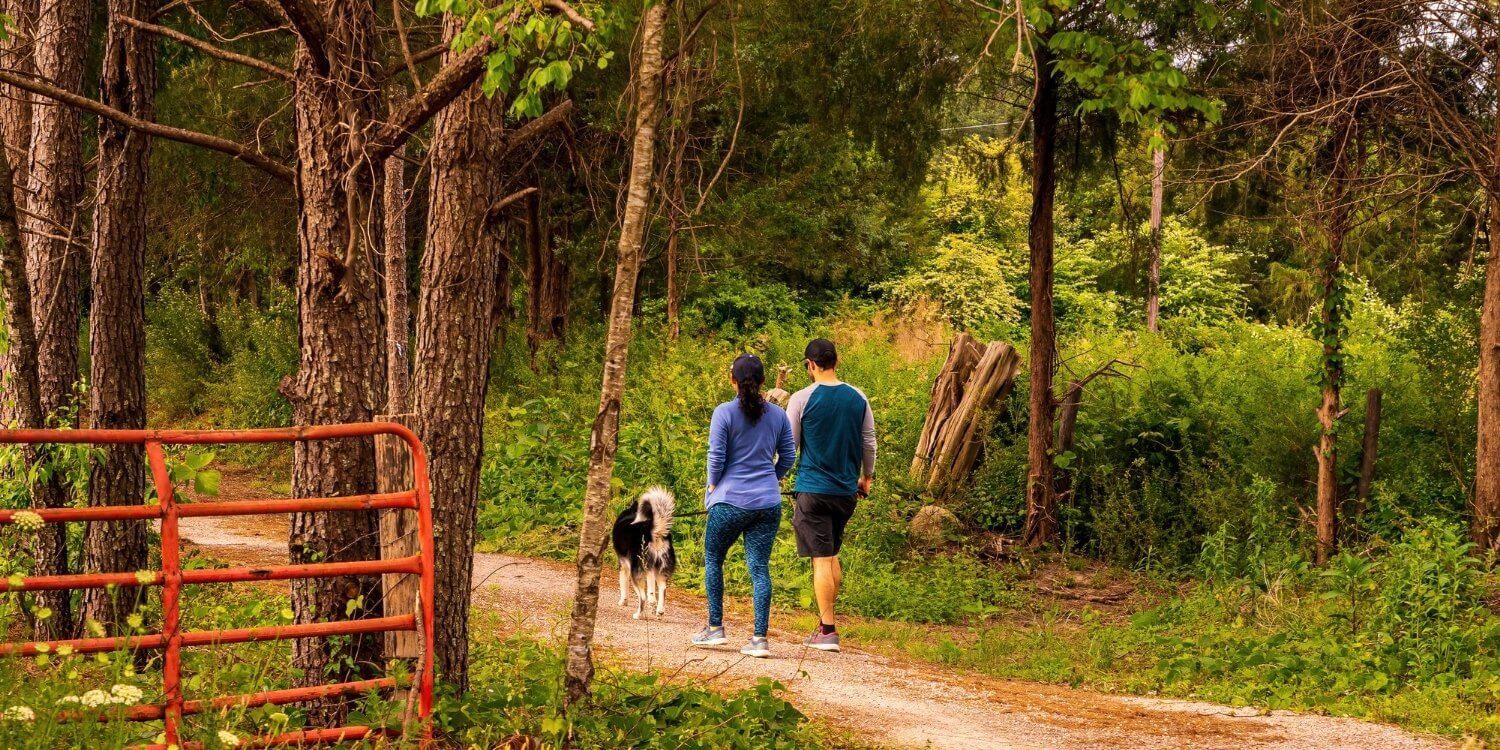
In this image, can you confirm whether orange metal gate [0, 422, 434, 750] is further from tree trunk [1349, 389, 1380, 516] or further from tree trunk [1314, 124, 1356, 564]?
tree trunk [1349, 389, 1380, 516]

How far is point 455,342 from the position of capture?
623 centimetres

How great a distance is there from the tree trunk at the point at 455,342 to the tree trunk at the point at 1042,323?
7.89 m

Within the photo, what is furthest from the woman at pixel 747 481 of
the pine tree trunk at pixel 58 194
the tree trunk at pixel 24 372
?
the pine tree trunk at pixel 58 194

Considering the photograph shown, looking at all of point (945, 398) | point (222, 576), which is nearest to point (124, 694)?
point (222, 576)

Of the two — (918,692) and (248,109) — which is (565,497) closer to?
(248,109)

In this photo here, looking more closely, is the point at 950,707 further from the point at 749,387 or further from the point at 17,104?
the point at 17,104

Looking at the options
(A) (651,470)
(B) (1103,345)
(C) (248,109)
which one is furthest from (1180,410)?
(C) (248,109)

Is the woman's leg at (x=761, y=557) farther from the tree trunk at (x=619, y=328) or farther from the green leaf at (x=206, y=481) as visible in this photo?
the green leaf at (x=206, y=481)

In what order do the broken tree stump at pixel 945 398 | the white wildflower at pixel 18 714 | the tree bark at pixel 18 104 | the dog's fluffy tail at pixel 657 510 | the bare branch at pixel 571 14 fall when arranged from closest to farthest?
the white wildflower at pixel 18 714 < the bare branch at pixel 571 14 < the tree bark at pixel 18 104 < the dog's fluffy tail at pixel 657 510 < the broken tree stump at pixel 945 398

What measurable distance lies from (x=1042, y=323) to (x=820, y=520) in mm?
5171

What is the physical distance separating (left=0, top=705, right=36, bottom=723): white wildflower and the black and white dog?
21.6 ft

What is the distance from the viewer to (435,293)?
6.25 meters

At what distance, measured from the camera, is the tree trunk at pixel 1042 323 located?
1298 cm

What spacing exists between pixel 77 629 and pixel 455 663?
14.9 feet
